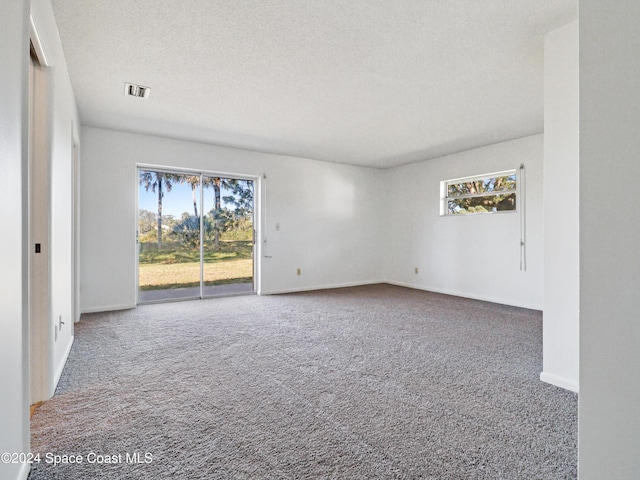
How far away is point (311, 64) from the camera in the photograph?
2.84 metres

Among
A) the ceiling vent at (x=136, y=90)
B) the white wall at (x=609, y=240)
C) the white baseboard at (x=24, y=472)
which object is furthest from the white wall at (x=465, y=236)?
the white baseboard at (x=24, y=472)

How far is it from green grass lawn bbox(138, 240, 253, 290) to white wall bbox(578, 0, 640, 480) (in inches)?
209

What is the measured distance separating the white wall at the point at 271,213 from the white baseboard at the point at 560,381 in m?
4.42

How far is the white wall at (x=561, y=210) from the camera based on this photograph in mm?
2277

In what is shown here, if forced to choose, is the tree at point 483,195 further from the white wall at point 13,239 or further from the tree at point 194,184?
the white wall at point 13,239

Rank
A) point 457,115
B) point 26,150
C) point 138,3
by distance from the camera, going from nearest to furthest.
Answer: point 26,150 < point 138,3 < point 457,115

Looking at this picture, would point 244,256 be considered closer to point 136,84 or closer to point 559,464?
point 136,84

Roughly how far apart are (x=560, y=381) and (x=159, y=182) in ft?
17.9

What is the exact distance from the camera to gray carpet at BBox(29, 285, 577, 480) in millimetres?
1552

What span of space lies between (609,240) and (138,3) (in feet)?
9.01

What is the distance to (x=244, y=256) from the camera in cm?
604

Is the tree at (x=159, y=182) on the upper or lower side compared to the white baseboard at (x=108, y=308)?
upper

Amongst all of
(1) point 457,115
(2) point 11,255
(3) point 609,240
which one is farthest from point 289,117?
(3) point 609,240

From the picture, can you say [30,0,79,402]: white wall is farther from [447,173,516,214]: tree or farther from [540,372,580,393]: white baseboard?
[447,173,516,214]: tree
